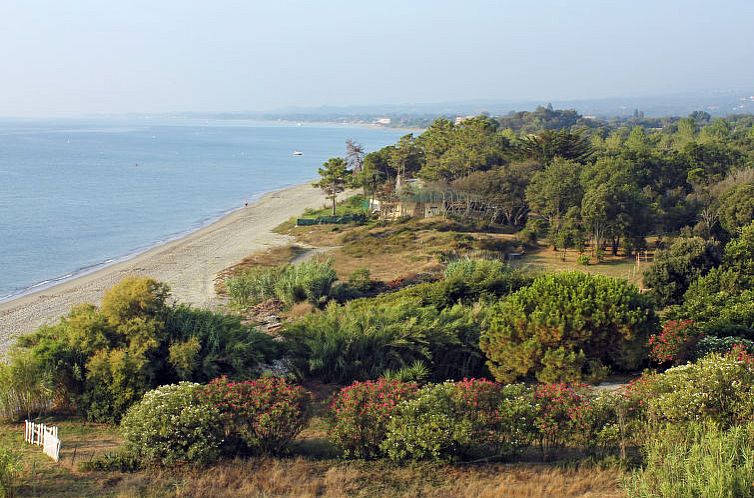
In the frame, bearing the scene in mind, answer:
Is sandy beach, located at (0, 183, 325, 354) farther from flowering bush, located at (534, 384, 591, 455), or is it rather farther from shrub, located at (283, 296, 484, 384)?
flowering bush, located at (534, 384, 591, 455)

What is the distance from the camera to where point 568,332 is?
12.1 meters

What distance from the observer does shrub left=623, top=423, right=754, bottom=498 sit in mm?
6324

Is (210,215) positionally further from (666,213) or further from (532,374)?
(532,374)

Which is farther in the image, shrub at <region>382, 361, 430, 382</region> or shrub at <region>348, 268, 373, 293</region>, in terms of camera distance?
shrub at <region>348, 268, 373, 293</region>

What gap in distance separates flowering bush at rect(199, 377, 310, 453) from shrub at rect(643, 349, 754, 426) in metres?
4.36

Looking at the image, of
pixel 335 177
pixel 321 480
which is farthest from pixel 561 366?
pixel 335 177

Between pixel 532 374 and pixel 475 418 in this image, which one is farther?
pixel 532 374

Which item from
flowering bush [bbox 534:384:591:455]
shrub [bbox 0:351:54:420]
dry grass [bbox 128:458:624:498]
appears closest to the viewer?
dry grass [bbox 128:458:624:498]

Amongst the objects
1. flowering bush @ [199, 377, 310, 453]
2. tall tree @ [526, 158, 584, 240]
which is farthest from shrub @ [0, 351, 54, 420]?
tall tree @ [526, 158, 584, 240]

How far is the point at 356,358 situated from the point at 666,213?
25140mm

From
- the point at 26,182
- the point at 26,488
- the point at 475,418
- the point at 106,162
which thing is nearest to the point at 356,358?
the point at 475,418

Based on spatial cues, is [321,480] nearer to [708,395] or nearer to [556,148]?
[708,395]

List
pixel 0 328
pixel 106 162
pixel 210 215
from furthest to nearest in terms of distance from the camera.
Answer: pixel 106 162 → pixel 210 215 → pixel 0 328

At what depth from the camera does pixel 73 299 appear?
1099 inches
